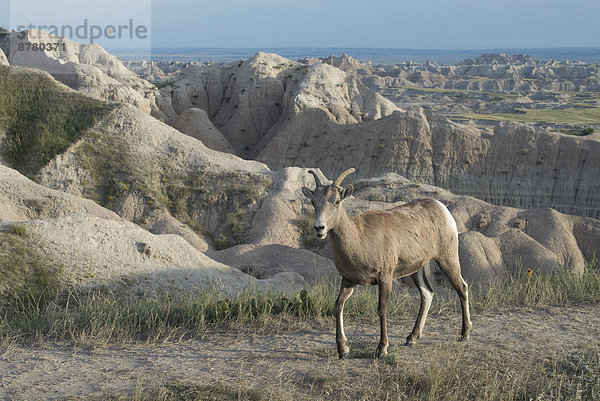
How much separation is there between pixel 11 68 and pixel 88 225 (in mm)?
20889

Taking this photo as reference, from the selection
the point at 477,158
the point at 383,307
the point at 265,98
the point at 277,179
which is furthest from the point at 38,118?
the point at 477,158

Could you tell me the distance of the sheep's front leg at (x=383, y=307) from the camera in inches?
278

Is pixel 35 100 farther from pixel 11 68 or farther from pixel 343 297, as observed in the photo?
pixel 343 297

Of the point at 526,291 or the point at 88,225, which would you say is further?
the point at 88,225

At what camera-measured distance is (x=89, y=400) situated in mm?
6117

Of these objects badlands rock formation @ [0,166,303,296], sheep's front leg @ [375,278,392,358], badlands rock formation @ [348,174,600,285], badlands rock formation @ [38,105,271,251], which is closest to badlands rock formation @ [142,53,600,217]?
badlands rock formation @ [348,174,600,285]

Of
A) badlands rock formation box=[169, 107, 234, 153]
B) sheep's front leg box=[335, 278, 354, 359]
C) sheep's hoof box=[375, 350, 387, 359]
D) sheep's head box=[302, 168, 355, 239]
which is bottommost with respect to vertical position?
badlands rock formation box=[169, 107, 234, 153]

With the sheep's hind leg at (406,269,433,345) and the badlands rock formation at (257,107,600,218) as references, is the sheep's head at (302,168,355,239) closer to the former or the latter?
the sheep's hind leg at (406,269,433,345)

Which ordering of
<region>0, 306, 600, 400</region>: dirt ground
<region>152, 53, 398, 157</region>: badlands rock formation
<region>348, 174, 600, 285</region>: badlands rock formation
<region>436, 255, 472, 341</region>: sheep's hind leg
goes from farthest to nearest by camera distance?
<region>152, 53, 398, 157</region>: badlands rock formation → <region>348, 174, 600, 285</region>: badlands rock formation → <region>436, 255, 472, 341</region>: sheep's hind leg → <region>0, 306, 600, 400</region>: dirt ground

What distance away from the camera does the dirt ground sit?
21.4ft

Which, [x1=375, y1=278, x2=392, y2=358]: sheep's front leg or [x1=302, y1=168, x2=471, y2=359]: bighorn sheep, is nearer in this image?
[x1=302, y1=168, x2=471, y2=359]: bighorn sheep

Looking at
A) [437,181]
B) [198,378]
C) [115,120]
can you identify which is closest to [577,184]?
[437,181]

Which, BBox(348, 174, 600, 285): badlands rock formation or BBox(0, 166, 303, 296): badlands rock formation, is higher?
BBox(0, 166, 303, 296): badlands rock formation

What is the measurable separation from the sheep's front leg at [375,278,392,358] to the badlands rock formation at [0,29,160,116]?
35312 millimetres
